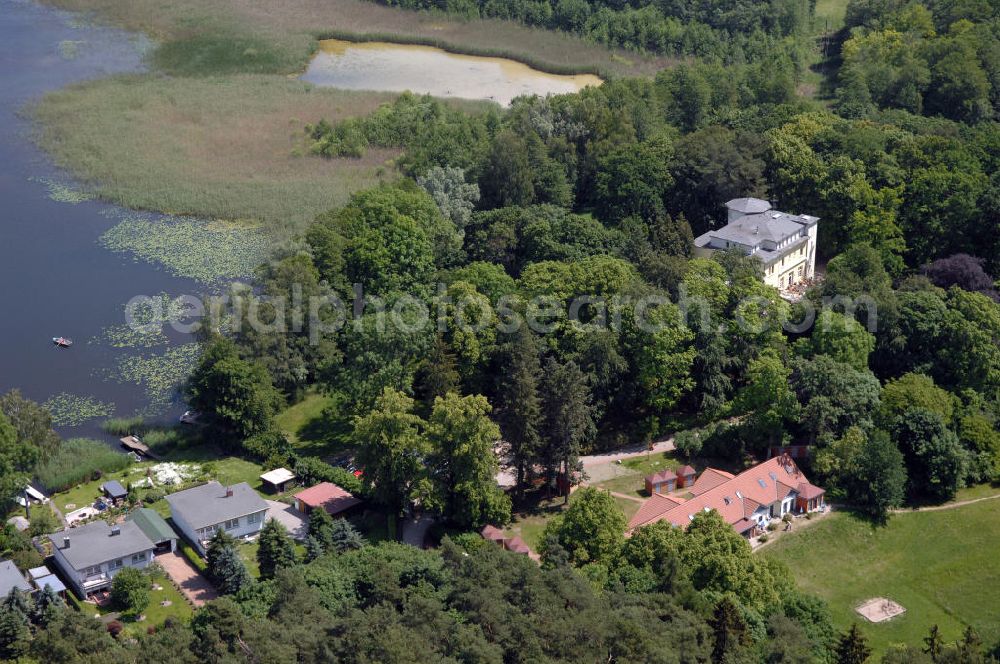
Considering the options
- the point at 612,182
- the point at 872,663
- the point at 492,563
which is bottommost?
the point at 872,663

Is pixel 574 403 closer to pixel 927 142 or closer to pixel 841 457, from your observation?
pixel 841 457

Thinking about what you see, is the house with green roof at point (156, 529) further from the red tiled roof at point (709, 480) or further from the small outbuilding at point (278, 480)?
the red tiled roof at point (709, 480)

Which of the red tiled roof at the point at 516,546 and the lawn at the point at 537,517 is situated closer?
the red tiled roof at the point at 516,546

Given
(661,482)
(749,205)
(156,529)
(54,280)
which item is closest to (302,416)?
(156,529)

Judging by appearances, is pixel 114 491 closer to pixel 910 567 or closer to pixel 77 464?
pixel 77 464

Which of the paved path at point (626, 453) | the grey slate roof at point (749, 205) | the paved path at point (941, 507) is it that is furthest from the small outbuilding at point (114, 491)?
the grey slate roof at point (749, 205)

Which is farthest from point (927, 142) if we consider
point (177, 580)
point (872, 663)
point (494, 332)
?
point (177, 580)

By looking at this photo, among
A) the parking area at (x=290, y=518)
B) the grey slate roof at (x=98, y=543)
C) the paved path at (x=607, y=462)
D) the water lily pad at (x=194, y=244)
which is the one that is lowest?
the parking area at (x=290, y=518)

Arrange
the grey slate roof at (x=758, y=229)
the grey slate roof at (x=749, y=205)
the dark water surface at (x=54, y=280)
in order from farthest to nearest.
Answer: the grey slate roof at (x=749, y=205) → the grey slate roof at (x=758, y=229) → the dark water surface at (x=54, y=280)
